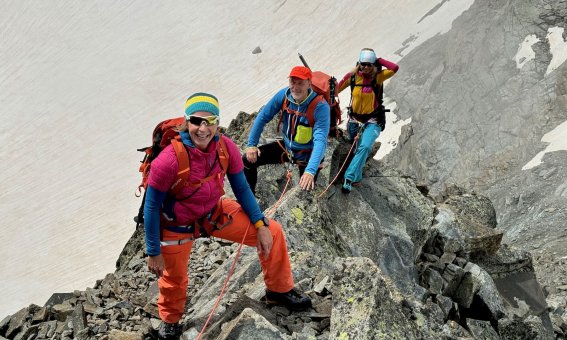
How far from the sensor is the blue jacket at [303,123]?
342 inches

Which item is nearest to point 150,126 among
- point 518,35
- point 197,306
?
point 518,35

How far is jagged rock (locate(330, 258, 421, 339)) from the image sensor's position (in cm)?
590

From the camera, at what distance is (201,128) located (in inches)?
226

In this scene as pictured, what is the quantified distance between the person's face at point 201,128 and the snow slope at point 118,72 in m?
33.2

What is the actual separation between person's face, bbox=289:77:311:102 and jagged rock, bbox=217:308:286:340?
4043 mm

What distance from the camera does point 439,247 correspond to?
40.5ft

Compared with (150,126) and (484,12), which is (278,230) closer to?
(484,12)

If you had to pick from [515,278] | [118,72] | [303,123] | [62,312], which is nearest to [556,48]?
[515,278]

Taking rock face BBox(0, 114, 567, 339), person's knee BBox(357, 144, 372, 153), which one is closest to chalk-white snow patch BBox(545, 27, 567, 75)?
rock face BBox(0, 114, 567, 339)

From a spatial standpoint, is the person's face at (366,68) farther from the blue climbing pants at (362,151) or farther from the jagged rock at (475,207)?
the jagged rock at (475,207)

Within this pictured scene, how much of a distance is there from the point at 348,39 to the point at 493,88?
25.6 metres

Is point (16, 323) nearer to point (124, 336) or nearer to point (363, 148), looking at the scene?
point (124, 336)

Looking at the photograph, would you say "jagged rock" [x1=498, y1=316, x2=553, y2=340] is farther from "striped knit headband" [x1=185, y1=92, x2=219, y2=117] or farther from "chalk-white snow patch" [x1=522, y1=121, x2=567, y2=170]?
"chalk-white snow patch" [x1=522, y1=121, x2=567, y2=170]

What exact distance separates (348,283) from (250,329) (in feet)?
4.22
